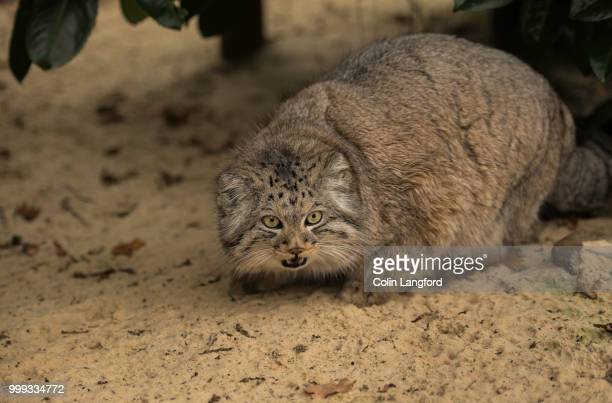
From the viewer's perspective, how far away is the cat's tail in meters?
6.16

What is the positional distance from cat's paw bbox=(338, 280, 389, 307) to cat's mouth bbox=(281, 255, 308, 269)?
0.45 m

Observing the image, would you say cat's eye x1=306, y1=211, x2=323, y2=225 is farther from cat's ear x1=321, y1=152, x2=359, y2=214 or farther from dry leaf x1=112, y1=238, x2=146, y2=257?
dry leaf x1=112, y1=238, x2=146, y2=257

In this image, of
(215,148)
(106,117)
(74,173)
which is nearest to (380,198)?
(215,148)

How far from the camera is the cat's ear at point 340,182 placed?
5.03 metres

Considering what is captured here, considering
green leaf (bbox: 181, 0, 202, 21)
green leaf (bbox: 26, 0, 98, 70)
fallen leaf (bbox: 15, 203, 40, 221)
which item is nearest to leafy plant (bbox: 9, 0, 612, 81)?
green leaf (bbox: 26, 0, 98, 70)

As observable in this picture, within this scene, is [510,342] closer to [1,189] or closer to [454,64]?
[454,64]

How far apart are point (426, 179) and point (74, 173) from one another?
4015 mm

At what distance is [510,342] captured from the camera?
4.63 meters

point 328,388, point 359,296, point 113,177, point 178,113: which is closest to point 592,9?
point 359,296

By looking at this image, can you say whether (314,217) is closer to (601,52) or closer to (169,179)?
(601,52)

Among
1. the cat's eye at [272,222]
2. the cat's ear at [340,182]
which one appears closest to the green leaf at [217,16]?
the cat's ear at [340,182]

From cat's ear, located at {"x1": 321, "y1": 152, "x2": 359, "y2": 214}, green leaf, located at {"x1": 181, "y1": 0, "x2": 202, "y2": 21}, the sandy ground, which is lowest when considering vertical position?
the sandy ground

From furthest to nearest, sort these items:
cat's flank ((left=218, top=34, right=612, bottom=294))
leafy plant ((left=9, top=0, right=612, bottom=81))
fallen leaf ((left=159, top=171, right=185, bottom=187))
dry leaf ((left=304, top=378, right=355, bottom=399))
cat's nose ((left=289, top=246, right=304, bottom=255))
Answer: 1. fallen leaf ((left=159, top=171, right=185, bottom=187))
2. leafy plant ((left=9, top=0, right=612, bottom=81))
3. cat's flank ((left=218, top=34, right=612, bottom=294))
4. cat's nose ((left=289, top=246, right=304, bottom=255))
5. dry leaf ((left=304, top=378, right=355, bottom=399))

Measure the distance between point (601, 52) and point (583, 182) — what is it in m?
1.14
